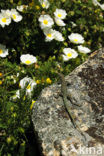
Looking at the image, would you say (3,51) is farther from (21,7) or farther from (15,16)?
(21,7)

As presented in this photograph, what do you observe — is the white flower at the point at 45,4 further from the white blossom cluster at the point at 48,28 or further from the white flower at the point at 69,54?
the white flower at the point at 69,54

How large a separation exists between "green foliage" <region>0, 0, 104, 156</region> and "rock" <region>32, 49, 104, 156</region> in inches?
14.2

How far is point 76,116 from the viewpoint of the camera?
7.08 feet

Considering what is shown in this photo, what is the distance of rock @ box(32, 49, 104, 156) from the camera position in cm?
185

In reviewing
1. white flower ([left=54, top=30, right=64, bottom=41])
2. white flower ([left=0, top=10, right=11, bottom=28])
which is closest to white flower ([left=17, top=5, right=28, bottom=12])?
white flower ([left=0, top=10, right=11, bottom=28])

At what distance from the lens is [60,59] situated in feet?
11.7

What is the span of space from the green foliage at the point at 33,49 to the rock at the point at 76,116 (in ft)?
1.18

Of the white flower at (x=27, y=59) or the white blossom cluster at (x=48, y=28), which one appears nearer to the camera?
the white flower at (x=27, y=59)

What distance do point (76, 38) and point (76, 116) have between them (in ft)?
6.62

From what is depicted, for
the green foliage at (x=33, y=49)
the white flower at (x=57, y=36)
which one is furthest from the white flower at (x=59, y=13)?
the white flower at (x=57, y=36)

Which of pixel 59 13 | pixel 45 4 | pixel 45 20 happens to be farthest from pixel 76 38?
pixel 45 4

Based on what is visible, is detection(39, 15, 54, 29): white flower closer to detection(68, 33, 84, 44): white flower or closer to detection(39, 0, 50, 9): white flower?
detection(39, 0, 50, 9): white flower

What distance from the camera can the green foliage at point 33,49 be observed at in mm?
2486

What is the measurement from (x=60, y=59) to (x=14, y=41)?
803 millimetres
